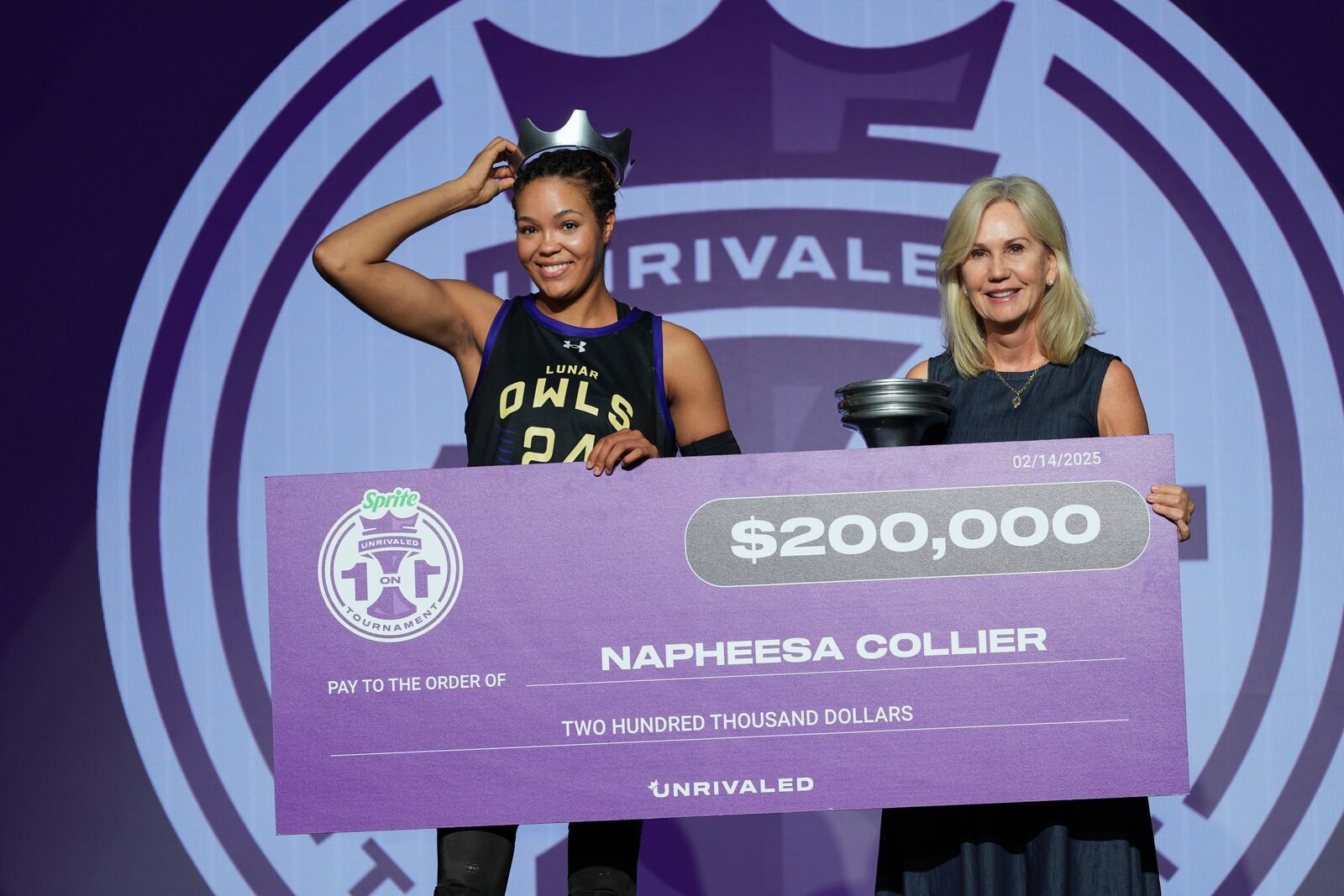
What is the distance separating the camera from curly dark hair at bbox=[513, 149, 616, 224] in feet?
6.67

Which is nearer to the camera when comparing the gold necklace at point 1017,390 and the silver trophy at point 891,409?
the silver trophy at point 891,409

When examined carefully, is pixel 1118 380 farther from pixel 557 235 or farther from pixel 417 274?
pixel 417 274

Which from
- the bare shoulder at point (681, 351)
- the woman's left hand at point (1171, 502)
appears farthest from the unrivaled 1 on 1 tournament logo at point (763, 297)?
the woman's left hand at point (1171, 502)

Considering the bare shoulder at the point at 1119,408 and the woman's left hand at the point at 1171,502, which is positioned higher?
the bare shoulder at the point at 1119,408

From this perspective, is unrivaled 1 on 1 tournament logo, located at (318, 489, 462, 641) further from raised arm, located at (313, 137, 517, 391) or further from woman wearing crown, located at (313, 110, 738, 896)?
raised arm, located at (313, 137, 517, 391)

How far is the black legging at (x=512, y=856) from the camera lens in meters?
1.77

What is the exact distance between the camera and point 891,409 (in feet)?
5.95

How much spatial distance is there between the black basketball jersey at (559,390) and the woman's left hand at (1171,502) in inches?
28.8

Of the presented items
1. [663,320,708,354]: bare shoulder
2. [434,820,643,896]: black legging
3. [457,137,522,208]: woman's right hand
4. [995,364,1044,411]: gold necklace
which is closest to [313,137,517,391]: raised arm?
[457,137,522,208]: woman's right hand

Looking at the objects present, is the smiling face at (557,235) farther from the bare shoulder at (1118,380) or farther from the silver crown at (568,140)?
the bare shoulder at (1118,380)

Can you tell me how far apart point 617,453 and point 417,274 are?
1.59 feet

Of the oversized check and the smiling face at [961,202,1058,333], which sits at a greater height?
the smiling face at [961,202,1058,333]

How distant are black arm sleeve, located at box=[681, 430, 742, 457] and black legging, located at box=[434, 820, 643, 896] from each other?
0.58 meters

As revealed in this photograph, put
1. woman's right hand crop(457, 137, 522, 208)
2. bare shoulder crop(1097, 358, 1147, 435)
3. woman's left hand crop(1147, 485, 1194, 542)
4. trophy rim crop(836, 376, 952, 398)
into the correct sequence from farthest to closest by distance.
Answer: woman's right hand crop(457, 137, 522, 208) < bare shoulder crop(1097, 358, 1147, 435) < trophy rim crop(836, 376, 952, 398) < woman's left hand crop(1147, 485, 1194, 542)
